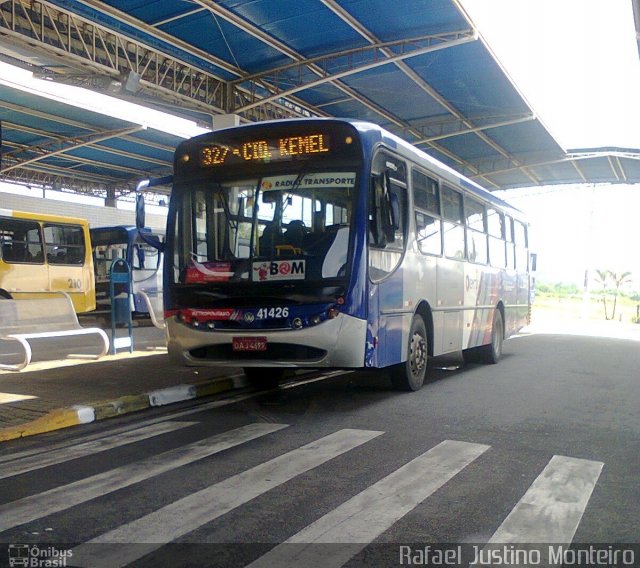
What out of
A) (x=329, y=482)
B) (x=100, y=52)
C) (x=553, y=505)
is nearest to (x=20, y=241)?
(x=100, y=52)

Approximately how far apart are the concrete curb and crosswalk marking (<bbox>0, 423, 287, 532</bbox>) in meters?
1.55

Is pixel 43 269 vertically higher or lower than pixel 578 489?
higher

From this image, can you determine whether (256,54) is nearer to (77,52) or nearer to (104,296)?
(77,52)

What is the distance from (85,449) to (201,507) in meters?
1.98

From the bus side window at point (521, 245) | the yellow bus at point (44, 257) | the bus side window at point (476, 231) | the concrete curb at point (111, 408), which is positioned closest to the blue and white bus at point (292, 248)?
the concrete curb at point (111, 408)

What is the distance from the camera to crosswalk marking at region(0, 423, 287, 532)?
415cm

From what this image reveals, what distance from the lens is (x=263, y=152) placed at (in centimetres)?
785

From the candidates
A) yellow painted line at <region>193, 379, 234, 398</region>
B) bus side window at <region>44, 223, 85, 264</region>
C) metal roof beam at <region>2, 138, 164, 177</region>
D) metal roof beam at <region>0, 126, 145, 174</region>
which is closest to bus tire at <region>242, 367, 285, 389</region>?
yellow painted line at <region>193, 379, 234, 398</region>

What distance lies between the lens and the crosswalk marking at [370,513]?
351 centimetres

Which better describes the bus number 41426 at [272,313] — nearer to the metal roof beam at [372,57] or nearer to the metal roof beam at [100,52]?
the metal roof beam at [100,52]

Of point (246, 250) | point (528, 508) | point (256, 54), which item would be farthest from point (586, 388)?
point (256, 54)

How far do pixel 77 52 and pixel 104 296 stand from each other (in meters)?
7.78

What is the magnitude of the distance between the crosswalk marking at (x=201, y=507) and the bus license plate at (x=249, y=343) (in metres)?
1.71

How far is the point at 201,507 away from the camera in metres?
4.26
